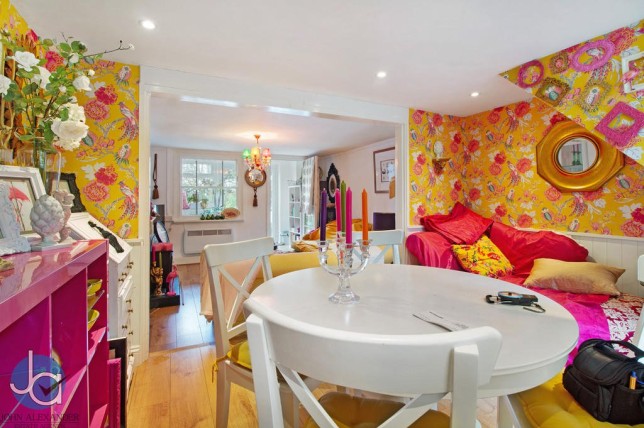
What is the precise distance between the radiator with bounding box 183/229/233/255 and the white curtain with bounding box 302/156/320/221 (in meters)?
1.86

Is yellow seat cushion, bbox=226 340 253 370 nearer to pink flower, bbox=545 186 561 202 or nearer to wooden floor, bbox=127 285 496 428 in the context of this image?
wooden floor, bbox=127 285 496 428

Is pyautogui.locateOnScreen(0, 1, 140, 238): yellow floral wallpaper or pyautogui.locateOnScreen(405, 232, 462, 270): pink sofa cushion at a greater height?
pyautogui.locateOnScreen(0, 1, 140, 238): yellow floral wallpaper

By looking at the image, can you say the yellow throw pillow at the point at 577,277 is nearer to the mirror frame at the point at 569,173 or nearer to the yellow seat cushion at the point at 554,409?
the mirror frame at the point at 569,173

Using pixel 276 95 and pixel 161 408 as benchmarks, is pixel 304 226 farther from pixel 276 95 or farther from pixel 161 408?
pixel 161 408

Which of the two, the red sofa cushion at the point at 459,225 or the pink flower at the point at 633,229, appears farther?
the red sofa cushion at the point at 459,225

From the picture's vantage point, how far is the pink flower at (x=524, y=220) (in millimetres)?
3364

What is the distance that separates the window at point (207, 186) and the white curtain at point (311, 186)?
150 cm

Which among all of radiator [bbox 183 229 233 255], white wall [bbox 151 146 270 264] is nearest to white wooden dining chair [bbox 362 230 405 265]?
radiator [bbox 183 229 233 255]

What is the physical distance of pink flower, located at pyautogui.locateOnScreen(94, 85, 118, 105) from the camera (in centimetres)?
234

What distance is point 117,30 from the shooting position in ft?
6.48

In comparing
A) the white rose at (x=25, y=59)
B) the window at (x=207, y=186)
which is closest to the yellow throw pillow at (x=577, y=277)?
the white rose at (x=25, y=59)

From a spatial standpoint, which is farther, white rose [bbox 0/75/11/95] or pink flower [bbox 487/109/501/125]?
pink flower [bbox 487/109/501/125]

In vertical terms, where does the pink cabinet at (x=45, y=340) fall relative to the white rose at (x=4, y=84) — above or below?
below

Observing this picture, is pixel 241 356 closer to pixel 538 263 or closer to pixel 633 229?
pixel 538 263
